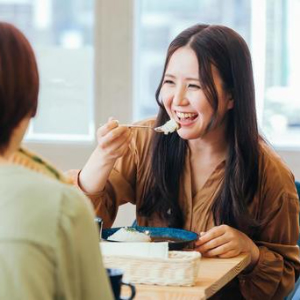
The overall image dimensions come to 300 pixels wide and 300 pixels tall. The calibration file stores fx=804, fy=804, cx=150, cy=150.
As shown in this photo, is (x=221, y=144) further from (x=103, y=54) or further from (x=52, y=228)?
(x=103, y=54)

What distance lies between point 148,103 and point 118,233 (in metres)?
2.06

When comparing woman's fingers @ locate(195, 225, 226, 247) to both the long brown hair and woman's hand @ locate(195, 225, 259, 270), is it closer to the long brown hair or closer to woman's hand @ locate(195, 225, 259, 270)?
woman's hand @ locate(195, 225, 259, 270)

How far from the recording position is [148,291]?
68.9 inches

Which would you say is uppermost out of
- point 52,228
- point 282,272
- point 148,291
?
point 52,228

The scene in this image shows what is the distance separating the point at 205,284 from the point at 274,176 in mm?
587

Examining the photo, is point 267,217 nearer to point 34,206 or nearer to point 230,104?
point 230,104

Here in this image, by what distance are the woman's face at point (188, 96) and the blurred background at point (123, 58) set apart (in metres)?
1.62

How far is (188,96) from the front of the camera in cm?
225

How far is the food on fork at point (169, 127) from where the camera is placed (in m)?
2.28

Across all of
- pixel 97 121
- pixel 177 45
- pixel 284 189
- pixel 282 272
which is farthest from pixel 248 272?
pixel 97 121

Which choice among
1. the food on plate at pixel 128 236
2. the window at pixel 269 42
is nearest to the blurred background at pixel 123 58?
the window at pixel 269 42

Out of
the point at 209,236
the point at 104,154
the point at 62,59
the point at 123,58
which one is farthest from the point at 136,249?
the point at 62,59

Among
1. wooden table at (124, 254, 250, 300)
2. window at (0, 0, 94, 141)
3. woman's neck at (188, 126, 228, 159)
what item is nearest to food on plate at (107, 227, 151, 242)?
wooden table at (124, 254, 250, 300)

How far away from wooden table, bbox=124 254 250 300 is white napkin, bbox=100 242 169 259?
76mm
